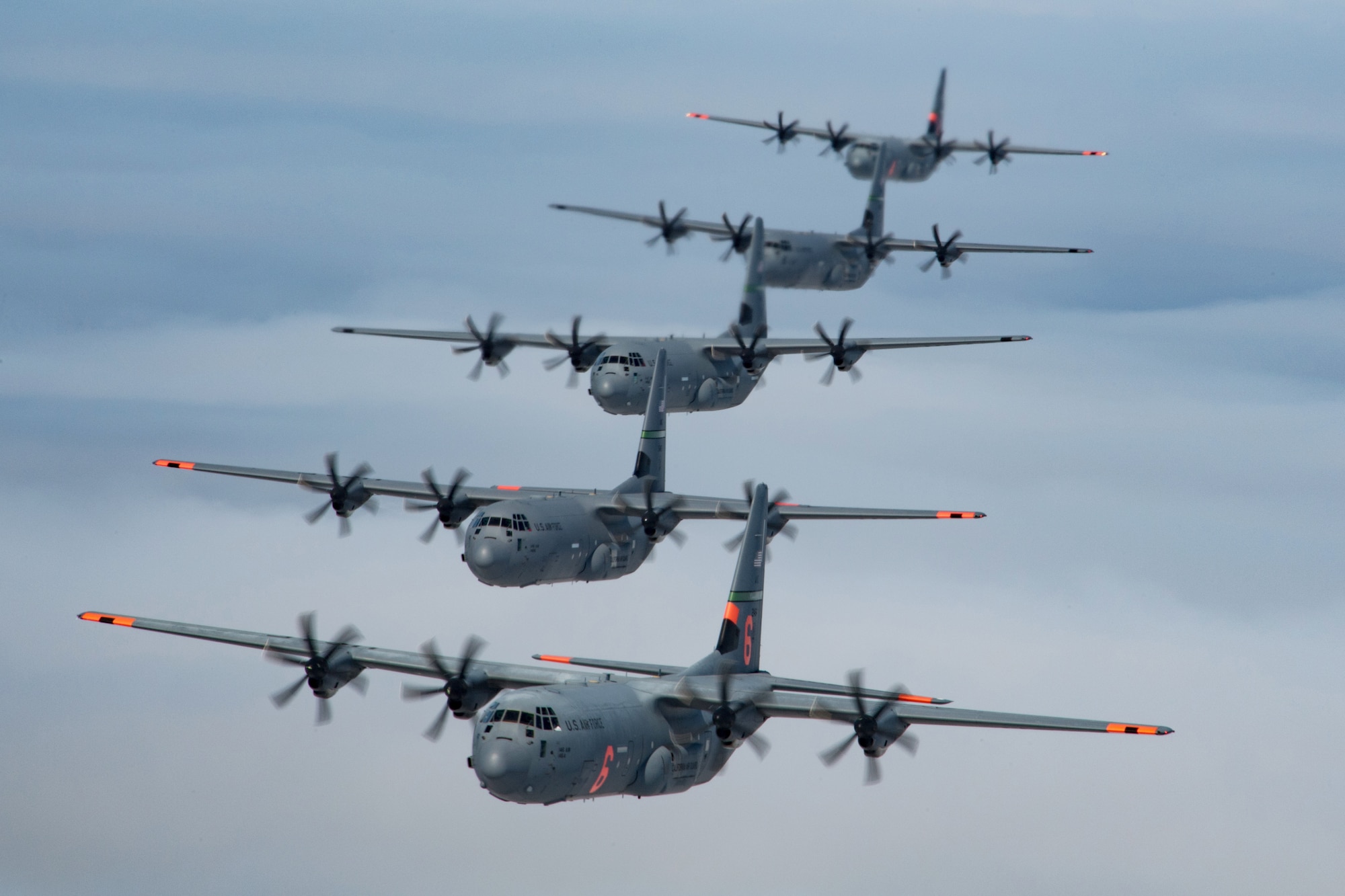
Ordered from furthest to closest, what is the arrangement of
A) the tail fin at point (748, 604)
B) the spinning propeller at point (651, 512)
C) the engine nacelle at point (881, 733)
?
the spinning propeller at point (651, 512)
the tail fin at point (748, 604)
the engine nacelle at point (881, 733)

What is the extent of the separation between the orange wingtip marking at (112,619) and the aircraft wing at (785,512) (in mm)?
18400

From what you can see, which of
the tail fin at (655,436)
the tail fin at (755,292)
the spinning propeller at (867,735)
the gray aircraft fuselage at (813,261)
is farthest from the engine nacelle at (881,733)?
the gray aircraft fuselage at (813,261)

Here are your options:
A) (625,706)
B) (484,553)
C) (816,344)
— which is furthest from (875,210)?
(625,706)

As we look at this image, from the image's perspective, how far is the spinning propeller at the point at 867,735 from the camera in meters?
44.5

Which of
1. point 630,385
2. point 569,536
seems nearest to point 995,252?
point 630,385

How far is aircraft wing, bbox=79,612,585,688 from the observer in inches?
1954

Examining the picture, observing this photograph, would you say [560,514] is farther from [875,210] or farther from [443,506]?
[875,210]

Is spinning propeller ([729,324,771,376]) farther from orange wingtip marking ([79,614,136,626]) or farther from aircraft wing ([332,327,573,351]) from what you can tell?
orange wingtip marking ([79,614,136,626])

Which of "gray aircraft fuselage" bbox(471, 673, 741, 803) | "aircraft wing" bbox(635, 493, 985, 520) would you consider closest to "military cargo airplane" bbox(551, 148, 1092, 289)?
"aircraft wing" bbox(635, 493, 985, 520)

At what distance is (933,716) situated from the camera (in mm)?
45719

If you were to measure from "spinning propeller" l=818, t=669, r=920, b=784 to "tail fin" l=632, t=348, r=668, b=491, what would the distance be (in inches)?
905

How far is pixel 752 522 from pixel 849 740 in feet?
35.4

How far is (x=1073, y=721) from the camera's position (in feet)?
144

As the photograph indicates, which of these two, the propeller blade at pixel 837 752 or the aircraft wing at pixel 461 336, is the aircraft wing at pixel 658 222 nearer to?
the aircraft wing at pixel 461 336
